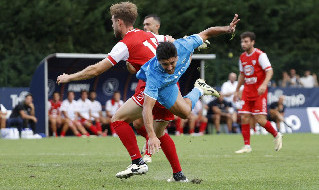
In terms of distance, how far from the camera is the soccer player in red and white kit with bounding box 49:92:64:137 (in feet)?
76.0

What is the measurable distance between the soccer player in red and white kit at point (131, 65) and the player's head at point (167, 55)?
0.83m

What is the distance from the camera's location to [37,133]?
23.0 meters

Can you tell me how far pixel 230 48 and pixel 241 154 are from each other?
2489cm

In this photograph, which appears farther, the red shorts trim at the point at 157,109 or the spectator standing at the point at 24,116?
the spectator standing at the point at 24,116

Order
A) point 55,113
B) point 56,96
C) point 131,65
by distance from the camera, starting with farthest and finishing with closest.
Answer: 1. point 56,96
2. point 55,113
3. point 131,65

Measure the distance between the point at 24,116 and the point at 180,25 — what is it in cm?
1601

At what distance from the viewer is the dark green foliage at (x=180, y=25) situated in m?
32.9

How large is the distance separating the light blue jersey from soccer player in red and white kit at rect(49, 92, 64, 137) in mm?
14407

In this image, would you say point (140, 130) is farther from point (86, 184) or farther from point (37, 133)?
point (37, 133)

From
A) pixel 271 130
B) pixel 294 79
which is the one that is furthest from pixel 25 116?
pixel 294 79

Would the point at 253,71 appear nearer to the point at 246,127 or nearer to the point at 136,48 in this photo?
the point at 246,127

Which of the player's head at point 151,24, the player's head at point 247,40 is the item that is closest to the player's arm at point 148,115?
the player's head at point 151,24

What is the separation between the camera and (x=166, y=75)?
852 centimetres

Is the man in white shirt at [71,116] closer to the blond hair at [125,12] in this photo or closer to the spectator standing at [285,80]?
the spectator standing at [285,80]
